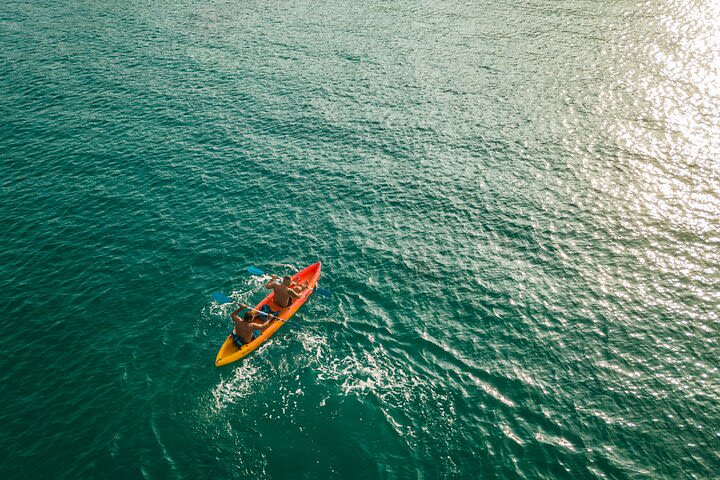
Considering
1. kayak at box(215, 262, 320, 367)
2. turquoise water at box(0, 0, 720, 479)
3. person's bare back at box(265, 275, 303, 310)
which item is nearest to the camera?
turquoise water at box(0, 0, 720, 479)

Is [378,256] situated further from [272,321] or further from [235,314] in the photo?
[235,314]

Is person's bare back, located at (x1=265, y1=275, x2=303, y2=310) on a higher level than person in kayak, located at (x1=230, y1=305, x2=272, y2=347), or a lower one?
higher

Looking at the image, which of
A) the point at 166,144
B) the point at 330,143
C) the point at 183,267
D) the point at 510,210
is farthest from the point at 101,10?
the point at 510,210

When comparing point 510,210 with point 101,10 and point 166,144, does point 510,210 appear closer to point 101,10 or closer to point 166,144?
point 166,144

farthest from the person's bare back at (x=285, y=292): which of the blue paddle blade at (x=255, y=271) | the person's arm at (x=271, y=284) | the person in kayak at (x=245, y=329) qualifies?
the person in kayak at (x=245, y=329)

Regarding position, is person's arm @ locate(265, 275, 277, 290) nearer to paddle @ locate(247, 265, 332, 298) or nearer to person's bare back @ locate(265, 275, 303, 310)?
person's bare back @ locate(265, 275, 303, 310)

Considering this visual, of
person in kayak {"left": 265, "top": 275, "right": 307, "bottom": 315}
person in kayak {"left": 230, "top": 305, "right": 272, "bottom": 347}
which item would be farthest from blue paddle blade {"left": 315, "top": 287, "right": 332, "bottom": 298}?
person in kayak {"left": 230, "top": 305, "right": 272, "bottom": 347}
